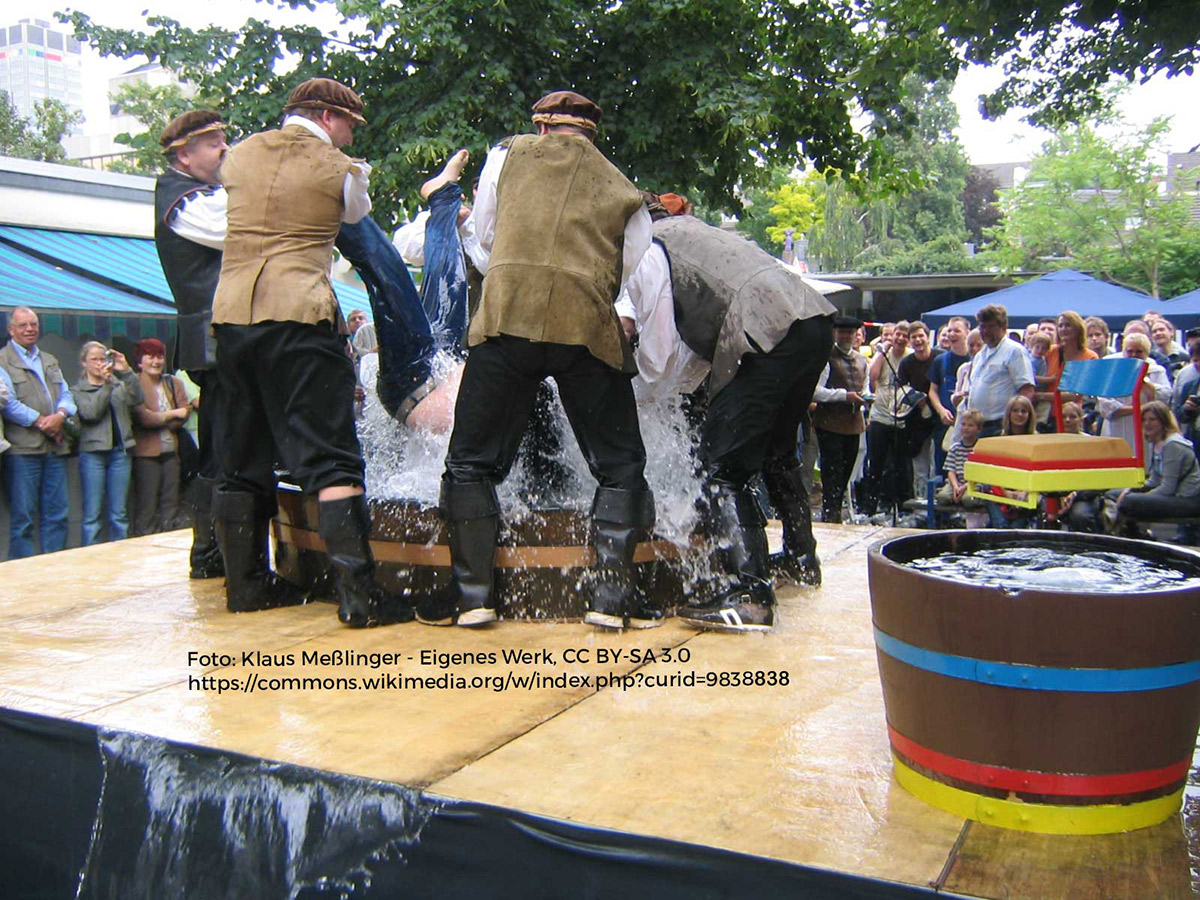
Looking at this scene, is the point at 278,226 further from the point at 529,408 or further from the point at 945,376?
the point at 945,376

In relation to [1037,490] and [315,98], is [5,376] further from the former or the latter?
[1037,490]

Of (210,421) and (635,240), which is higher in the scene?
(635,240)

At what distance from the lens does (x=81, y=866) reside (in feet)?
9.14

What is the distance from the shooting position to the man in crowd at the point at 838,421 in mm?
8180

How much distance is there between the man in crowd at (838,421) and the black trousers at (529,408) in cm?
481

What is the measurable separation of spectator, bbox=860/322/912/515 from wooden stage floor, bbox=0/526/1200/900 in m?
5.27

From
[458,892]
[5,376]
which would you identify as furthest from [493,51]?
[458,892]

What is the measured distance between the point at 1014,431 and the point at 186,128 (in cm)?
555

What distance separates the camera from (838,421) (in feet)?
27.1

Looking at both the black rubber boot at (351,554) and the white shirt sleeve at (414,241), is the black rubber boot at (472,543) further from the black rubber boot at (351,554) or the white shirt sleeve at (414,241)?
the white shirt sleeve at (414,241)

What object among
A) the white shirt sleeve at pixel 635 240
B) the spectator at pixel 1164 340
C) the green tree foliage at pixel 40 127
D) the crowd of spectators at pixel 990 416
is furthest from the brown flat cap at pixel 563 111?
the green tree foliage at pixel 40 127

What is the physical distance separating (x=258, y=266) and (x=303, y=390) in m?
0.43

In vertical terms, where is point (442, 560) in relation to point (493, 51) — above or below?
below

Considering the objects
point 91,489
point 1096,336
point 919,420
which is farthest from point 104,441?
point 1096,336
